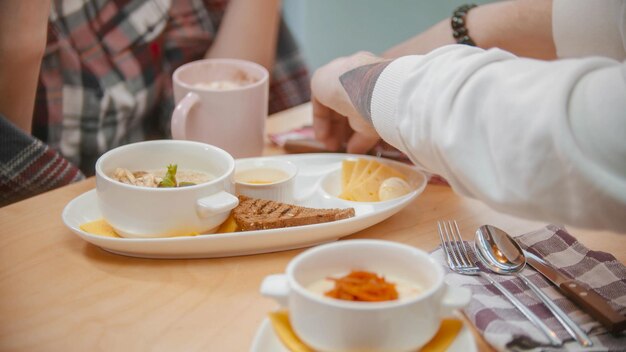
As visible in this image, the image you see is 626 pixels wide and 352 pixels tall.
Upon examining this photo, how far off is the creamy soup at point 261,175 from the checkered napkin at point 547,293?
0.28m

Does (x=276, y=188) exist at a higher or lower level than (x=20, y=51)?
lower

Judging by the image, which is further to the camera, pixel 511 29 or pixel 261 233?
pixel 511 29

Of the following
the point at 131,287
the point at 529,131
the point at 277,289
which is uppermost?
the point at 529,131

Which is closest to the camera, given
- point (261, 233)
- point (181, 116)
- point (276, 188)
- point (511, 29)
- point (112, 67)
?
point (261, 233)

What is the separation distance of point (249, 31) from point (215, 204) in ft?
2.71

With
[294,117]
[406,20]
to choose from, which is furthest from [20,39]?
[406,20]

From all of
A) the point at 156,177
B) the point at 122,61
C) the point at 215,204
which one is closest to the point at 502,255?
the point at 215,204

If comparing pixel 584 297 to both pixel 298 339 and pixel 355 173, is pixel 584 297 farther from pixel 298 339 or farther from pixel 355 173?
pixel 355 173

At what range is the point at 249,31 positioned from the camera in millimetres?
1556

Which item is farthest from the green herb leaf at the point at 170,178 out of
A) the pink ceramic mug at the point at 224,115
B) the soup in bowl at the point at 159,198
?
the pink ceramic mug at the point at 224,115

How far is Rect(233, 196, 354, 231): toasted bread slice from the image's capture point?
2.77ft

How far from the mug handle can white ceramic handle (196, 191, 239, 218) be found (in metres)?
0.27

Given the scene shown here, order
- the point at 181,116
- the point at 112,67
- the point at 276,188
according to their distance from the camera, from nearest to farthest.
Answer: the point at 276,188 → the point at 181,116 → the point at 112,67

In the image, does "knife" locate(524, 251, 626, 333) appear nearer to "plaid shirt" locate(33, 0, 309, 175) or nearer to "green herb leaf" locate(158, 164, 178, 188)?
"green herb leaf" locate(158, 164, 178, 188)
